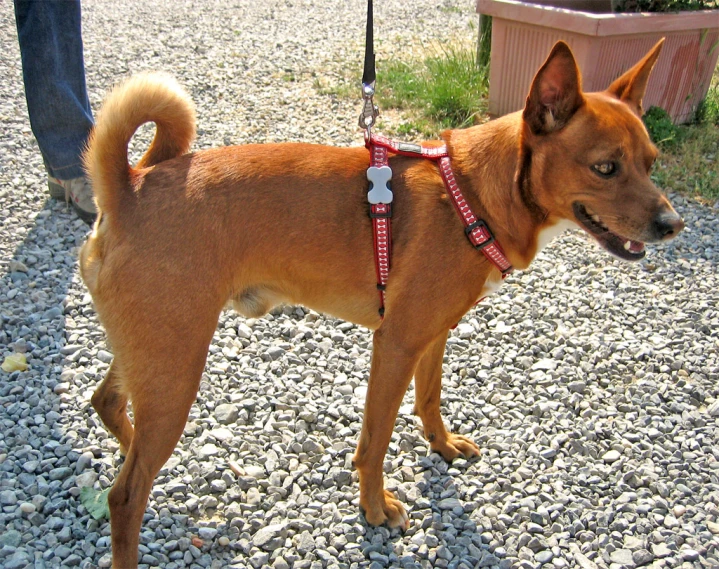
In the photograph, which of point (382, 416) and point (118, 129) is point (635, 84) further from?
point (118, 129)

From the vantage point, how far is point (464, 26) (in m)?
11.0

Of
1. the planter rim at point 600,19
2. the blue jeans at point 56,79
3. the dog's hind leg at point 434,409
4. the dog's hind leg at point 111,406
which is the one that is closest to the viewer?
the dog's hind leg at point 111,406

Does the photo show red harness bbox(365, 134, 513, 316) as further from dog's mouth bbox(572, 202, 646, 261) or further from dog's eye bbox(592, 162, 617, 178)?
dog's eye bbox(592, 162, 617, 178)

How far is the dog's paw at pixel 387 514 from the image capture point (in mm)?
2857

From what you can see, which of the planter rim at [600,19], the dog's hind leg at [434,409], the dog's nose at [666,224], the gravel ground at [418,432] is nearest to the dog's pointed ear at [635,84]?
the dog's nose at [666,224]

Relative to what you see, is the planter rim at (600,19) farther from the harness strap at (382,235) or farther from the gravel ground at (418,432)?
the harness strap at (382,235)

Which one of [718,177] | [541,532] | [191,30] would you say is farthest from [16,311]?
[191,30]

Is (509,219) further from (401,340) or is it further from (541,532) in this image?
(541,532)

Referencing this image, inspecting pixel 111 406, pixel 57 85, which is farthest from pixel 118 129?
pixel 57 85

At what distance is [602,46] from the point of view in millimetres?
5949

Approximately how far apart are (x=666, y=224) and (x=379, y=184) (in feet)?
3.70

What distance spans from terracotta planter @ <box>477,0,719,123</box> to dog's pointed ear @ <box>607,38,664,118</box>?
3.26 meters

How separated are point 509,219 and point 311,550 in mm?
1605

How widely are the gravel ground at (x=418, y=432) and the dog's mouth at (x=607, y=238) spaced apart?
3.66 ft
